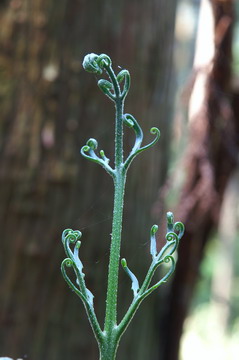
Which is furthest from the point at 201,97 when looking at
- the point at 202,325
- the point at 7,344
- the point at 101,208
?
the point at 202,325

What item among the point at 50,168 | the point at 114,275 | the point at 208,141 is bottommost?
the point at 114,275

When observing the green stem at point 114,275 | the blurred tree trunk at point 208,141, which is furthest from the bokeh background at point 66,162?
the green stem at point 114,275

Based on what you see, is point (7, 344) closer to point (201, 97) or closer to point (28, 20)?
point (28, 20)

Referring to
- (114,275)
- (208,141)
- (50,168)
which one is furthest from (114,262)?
(208,141)

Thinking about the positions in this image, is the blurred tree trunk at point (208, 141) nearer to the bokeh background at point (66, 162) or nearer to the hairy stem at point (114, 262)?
the bokeh background at point (66, 162)

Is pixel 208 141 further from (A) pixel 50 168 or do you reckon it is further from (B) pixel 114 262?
(B) pixel 114 262
